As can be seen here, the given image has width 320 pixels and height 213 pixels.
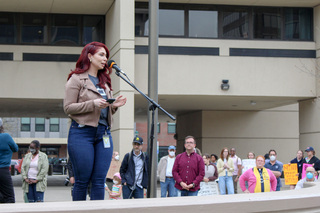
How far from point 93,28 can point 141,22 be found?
228 centimetres

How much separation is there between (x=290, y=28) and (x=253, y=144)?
331 inches

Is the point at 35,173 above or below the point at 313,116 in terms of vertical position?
below

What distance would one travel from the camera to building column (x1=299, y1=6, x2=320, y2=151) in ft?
71.7

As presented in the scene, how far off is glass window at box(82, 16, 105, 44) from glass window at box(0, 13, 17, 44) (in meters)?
2.80

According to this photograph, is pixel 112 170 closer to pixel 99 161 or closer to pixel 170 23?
pixel 170 23

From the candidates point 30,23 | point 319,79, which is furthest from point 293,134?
point 30,23

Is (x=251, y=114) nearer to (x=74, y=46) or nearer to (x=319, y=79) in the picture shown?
(x=319, y=79)

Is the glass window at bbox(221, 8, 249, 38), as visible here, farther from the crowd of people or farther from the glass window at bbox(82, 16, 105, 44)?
the crowd of people

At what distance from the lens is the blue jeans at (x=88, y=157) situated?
4.53 m

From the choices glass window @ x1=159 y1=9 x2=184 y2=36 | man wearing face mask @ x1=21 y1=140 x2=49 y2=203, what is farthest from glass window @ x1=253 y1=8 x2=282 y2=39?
man wearing face mask @ x1=21 y1=140 x2=49 y2=203

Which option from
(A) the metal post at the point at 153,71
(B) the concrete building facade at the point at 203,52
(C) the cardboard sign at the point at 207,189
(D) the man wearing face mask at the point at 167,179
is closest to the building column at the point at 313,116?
(B) the concrete building facade at the point at 203,52

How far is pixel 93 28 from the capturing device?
2217 centimetres

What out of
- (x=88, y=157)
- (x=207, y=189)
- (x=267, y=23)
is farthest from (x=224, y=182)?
(x=88, y=157)

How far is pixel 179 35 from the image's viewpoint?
21609 millimetres
